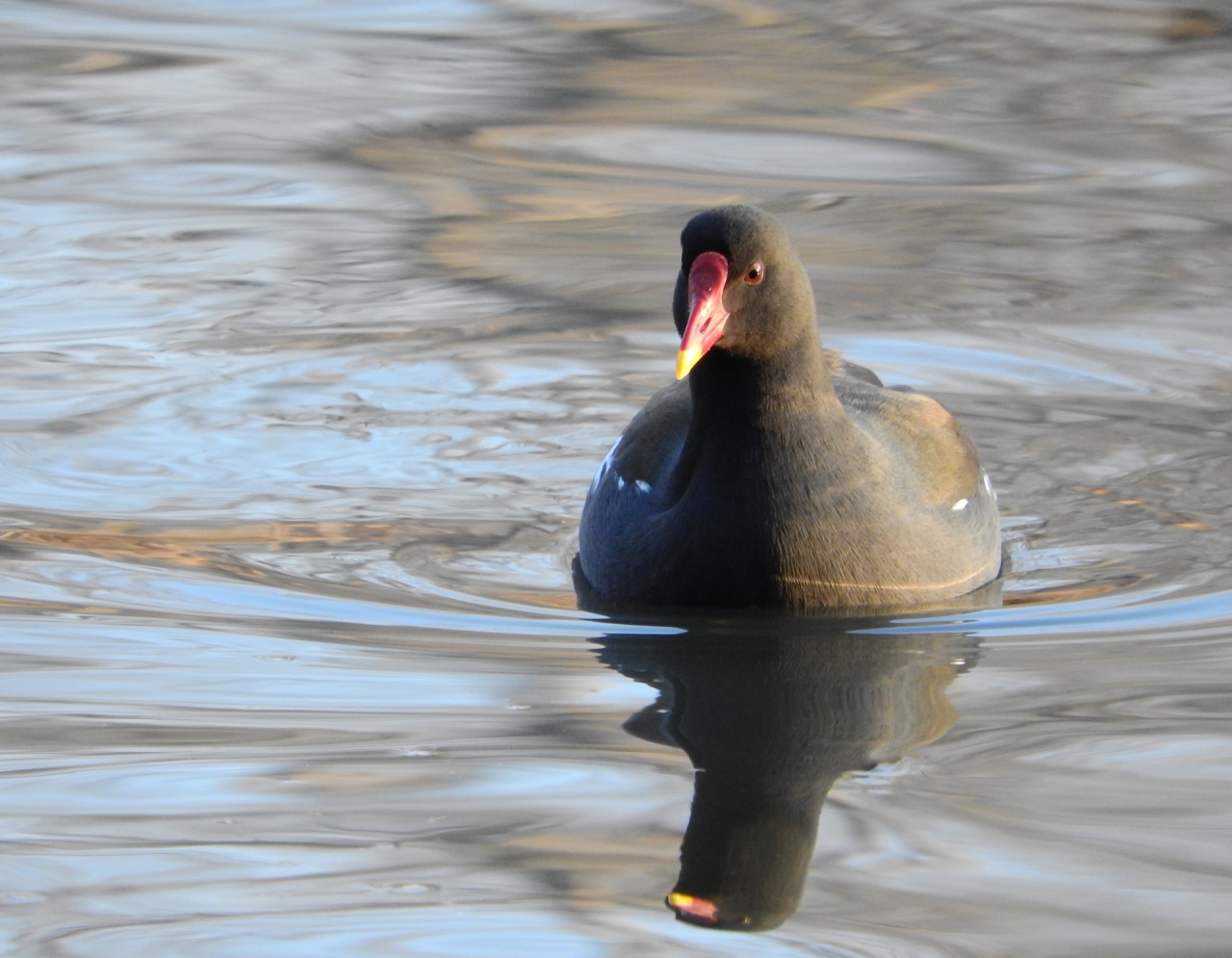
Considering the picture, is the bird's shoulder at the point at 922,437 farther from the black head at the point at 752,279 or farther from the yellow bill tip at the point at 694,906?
the yellow bill tip at the point at 694,906

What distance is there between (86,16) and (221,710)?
9.68 meters

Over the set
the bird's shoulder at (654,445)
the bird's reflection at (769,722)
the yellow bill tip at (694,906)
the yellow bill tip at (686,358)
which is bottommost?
the bird's reflection at (769,722)

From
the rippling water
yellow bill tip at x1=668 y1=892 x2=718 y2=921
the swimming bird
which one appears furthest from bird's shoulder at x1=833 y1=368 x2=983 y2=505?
yellow bill tip at x1=668 y1=892 x2=718 y2=921

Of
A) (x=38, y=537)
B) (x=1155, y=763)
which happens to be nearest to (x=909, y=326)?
(x=38, y=537)

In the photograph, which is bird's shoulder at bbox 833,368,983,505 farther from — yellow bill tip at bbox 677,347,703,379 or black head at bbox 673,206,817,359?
yellow bill tip at bbox 677,347,703,379

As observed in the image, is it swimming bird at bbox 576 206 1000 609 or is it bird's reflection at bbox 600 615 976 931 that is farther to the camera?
swimming bird at bbox 576 206 1000 609

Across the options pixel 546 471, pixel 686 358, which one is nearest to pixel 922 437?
pixel 686 358

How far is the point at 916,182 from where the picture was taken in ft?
33.3

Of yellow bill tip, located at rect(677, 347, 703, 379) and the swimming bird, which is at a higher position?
yellow bill tip, located at rect(677, 347, 703, 379)

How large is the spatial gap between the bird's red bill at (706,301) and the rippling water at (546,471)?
0.71 metres

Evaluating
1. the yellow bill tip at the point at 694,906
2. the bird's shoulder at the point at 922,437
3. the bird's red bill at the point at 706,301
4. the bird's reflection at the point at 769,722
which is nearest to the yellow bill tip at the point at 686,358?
the bird's red bill at the point at 706,301

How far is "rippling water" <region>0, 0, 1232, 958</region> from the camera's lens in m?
3.59

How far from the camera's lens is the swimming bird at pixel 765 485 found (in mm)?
4953

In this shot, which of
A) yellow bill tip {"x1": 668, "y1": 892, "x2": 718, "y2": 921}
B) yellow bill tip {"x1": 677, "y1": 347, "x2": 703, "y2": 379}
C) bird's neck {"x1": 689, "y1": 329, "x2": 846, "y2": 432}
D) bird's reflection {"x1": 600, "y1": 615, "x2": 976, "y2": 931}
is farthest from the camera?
bird's neck {"x1": 689, "y1": 329, "x2": 846, "y2": 432}
